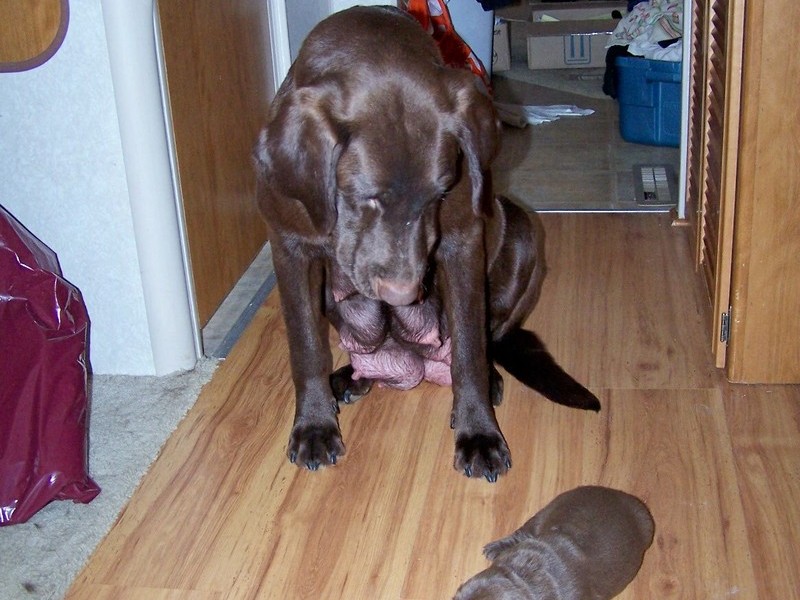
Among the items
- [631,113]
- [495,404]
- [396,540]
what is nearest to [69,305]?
[396,540]

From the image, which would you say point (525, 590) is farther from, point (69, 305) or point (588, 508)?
point (69, 305)

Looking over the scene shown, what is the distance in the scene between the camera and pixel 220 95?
255 centimetres

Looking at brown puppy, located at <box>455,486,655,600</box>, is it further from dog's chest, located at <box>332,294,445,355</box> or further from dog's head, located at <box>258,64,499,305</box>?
dog's chest, located at <box>332,294,445,355</box>

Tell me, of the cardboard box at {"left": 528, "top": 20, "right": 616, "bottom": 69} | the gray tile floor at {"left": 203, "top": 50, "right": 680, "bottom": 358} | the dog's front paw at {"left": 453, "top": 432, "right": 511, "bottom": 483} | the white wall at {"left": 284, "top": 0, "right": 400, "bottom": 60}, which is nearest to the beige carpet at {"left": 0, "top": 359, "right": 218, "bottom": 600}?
the gray tile floor at {"left": 203, "top": 50, "right": 680, "bottom": 358}

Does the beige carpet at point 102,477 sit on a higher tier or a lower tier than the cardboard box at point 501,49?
lower

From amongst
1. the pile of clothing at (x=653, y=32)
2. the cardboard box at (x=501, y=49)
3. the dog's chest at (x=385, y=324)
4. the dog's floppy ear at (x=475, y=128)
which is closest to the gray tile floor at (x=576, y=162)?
the pile of clothing at (x=653, y=32)

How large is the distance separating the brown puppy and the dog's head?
1.43 feet

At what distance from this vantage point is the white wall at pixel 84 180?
6.81 ft

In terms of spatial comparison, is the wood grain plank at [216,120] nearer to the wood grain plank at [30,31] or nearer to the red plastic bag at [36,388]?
the wood grain plank at [30,31]

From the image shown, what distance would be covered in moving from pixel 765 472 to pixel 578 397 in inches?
15.2

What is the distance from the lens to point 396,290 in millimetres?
1646

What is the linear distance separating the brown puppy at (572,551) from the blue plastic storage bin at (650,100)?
8.01 feet

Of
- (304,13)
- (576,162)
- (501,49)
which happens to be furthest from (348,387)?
(501,49)

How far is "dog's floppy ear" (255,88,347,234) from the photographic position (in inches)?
61.6
